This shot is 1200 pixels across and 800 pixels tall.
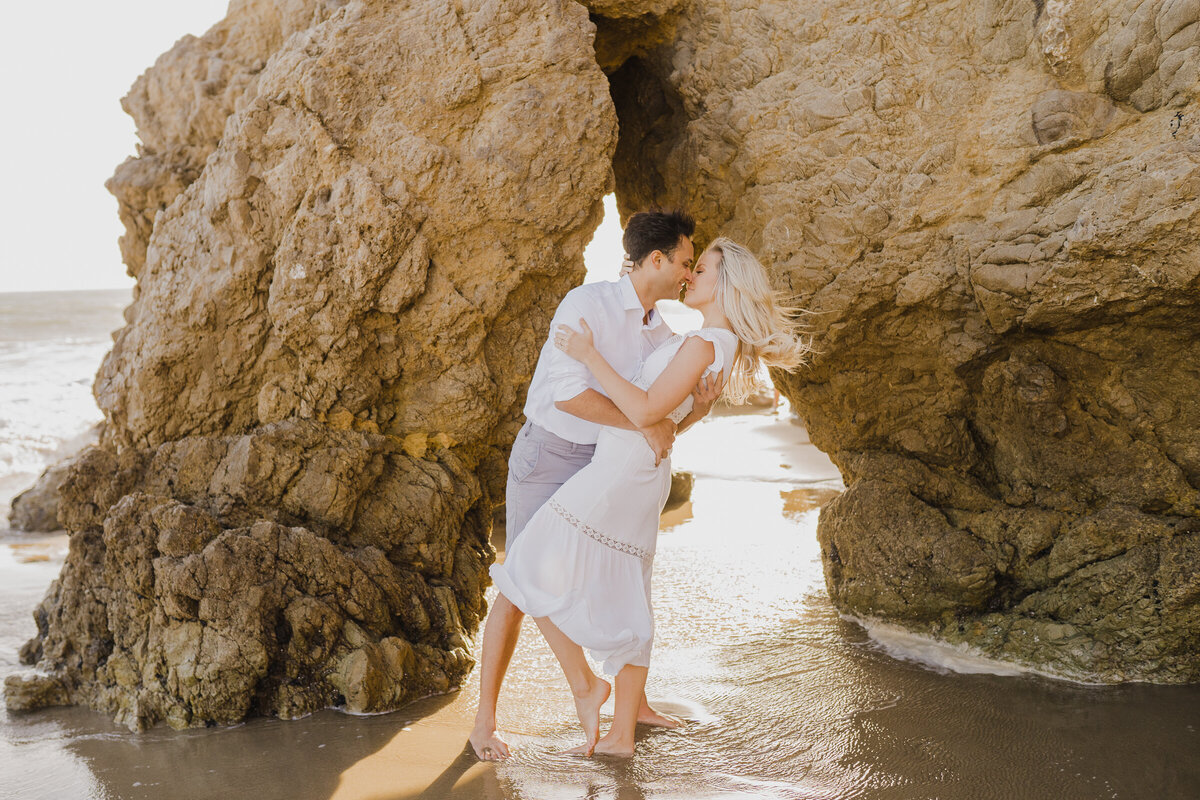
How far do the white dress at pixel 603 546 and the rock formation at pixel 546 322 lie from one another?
100 centimetres

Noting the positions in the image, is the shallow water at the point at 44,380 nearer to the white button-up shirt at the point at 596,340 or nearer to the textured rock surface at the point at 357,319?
the textured rock surface at the point at 357,319

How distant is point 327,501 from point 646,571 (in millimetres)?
1706

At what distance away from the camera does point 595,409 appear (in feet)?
11.7

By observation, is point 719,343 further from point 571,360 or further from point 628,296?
Result: point 571,360

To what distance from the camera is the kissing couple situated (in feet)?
11.8

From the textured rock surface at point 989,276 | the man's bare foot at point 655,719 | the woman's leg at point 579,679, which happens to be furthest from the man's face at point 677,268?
the man's bare foot at point 655,719

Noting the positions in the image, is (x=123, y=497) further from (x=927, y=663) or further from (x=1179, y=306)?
(x=1179, y=306)

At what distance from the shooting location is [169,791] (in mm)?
3410

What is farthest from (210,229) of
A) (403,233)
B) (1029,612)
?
(1029,612)

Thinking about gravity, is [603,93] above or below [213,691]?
above

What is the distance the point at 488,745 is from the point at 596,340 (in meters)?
1.66

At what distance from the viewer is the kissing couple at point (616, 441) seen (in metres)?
3.59

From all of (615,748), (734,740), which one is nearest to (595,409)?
→ (615,748)

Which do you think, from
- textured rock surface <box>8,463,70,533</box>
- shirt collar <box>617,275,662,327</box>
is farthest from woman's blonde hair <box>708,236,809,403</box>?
textured rock surface <box>8,463,70,533</box>
